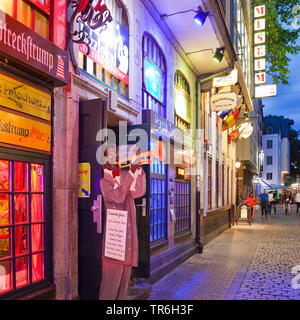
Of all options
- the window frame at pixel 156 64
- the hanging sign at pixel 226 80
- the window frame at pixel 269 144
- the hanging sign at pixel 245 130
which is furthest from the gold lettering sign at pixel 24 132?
the window frame at pixel 269 144

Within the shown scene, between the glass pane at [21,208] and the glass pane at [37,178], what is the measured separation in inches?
7.5

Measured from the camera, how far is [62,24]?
4.87 m

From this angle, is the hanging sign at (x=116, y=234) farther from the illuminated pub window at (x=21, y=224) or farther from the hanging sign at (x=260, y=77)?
the hanging sign at (x=260, y=77)

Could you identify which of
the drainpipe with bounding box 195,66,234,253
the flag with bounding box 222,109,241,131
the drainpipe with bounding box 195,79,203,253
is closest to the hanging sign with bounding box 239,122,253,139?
the flag with bounding box 222,109,241,131

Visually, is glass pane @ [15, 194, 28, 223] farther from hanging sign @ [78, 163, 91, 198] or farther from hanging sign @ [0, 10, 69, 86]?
hanging sign @ [0, 10, 69, 86]

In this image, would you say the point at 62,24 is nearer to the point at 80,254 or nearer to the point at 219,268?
the point at 80,254

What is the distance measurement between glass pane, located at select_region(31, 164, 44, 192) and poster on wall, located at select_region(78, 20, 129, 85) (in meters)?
1.98

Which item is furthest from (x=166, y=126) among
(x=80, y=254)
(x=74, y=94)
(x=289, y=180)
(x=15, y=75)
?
(x=289, y=180)

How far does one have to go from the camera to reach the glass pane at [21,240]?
4.21m

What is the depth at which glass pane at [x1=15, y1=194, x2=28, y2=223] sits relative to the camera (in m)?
4.23

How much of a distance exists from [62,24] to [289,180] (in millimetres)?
74115

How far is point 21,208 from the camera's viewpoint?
430 cm

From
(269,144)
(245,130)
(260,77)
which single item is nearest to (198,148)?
(245,130)

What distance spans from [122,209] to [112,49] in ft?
10.3
